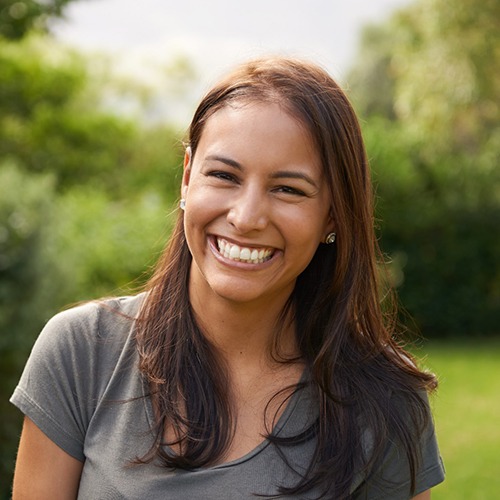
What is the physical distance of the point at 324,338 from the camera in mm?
2244

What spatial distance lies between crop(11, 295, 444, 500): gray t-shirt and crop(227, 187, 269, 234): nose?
1.34 feet

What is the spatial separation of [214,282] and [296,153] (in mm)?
330

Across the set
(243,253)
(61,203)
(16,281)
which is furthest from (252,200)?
(61,203)

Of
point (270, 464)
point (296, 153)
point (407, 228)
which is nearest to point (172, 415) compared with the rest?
point (270, 464)

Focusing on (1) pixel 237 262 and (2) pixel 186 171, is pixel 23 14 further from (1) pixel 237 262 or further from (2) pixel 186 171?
(1) pixel 237 262

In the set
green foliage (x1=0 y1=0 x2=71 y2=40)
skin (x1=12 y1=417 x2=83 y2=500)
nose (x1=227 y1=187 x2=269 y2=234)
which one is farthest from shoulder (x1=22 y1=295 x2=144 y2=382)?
green foliage (x1=0 y1=0 x2=71 y2=40)

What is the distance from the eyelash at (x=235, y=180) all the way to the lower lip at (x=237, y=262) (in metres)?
0.13

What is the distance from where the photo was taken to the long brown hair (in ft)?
6.72

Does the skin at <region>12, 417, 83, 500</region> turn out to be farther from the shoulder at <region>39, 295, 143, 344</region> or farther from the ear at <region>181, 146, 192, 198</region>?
the ear at <region>181, 146, 192, 198</region>

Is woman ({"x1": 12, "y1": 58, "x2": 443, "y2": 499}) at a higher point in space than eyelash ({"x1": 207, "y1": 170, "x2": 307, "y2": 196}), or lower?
lower

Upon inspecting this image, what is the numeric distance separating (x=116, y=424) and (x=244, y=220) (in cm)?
54

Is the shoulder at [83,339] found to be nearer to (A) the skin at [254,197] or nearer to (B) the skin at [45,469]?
(B) the skin at [45,469]

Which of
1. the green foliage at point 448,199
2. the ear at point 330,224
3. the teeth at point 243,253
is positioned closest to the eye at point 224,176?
the teeth at point 243,253

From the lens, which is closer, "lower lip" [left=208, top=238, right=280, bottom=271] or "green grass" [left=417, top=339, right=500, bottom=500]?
"lower lip" [left=208, top=238, right=280, bottom=271]
